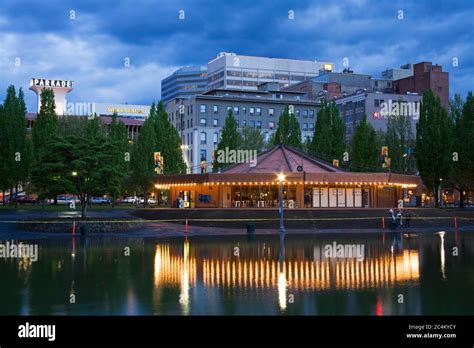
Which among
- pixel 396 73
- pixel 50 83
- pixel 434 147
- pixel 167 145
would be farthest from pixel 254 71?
pixel 434 147

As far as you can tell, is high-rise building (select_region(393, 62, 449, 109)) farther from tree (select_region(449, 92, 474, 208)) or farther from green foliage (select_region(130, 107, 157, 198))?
green foliage (select_region(130, 107, 157, 198))

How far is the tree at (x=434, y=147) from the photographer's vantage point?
6812 centimetres

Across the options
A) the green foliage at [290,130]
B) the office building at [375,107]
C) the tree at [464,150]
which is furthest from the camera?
the office building at [375,107]

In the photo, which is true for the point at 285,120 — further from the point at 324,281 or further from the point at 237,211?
the point at 324,281

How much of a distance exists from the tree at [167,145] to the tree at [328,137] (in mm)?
19791

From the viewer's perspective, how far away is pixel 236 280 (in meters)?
20.1

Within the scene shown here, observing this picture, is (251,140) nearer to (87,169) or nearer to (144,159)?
(144,159)

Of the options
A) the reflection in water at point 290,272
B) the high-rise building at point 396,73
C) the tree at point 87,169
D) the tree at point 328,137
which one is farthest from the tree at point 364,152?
the high-rise building at point 396,73

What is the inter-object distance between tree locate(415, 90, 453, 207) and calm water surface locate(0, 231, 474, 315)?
37.1 m

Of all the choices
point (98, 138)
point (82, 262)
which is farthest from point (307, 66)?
point (82, 262)

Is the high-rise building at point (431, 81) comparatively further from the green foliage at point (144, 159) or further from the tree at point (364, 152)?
the green foliage at point (144, 159)

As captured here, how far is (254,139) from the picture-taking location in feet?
316

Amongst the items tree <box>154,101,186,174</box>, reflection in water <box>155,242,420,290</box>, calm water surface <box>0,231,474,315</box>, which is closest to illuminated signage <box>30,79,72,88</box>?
tree <box>154,101,186,174</box>

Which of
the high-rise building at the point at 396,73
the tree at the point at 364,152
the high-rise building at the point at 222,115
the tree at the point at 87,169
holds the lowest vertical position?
the tree at the point at 87,169
